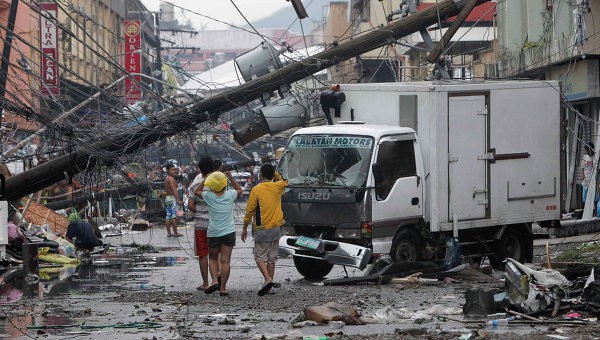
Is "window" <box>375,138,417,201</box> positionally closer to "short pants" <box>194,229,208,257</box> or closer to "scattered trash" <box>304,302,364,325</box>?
"short pants" <box>194,229,208,257</box>

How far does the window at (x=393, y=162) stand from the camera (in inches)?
657

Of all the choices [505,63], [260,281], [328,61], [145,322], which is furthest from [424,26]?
[505,63]

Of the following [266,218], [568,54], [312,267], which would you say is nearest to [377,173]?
[312,267]

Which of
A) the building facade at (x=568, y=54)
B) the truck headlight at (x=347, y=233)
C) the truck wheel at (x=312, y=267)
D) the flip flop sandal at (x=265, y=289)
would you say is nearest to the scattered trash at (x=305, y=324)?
the flip flop sandal at (x=265, y=289)

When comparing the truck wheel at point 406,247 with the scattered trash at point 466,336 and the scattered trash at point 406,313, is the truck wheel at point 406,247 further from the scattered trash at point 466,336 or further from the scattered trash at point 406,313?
the scattered trash at point 466,336

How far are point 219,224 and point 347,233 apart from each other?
89.8 inches

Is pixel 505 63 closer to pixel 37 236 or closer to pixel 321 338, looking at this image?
pixel 37 236

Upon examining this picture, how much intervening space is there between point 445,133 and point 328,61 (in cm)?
477

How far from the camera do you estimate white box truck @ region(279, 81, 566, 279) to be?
1638cm

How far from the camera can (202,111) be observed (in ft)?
64.1

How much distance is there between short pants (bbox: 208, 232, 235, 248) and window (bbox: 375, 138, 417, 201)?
2656 mm

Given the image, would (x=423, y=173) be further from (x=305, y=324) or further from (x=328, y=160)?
(x=305, y=324)

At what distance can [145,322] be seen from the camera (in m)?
11.9

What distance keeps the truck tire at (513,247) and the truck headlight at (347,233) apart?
3232mm
